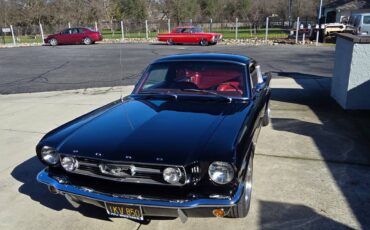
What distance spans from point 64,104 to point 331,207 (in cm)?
663

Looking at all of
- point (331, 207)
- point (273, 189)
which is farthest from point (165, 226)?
point (331, 207)

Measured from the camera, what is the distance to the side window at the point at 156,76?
471cm

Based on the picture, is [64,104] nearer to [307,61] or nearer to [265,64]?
[265,64]

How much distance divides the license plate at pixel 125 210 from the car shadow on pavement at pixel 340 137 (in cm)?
209

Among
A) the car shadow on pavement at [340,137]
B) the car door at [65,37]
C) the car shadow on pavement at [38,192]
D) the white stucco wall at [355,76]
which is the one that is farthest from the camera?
the car door at [65,37]

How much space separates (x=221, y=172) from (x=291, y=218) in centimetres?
106

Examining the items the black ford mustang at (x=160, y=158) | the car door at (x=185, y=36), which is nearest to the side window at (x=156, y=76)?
the black ford mustang at (x=160, y=158)

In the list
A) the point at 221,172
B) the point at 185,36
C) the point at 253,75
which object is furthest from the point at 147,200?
the point at 185,36

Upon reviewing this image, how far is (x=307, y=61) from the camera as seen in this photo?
48.3ft

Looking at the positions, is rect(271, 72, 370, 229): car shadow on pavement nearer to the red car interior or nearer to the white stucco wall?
the white stucco wall

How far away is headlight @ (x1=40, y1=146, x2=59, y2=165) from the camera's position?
11.0ft

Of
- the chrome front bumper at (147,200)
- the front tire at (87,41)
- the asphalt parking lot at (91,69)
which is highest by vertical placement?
the chrome front bumper at (147,200)

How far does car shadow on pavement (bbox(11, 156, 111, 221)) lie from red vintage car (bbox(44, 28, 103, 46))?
24.8 m

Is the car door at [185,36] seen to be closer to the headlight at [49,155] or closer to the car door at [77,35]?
the car door at [77,35]
